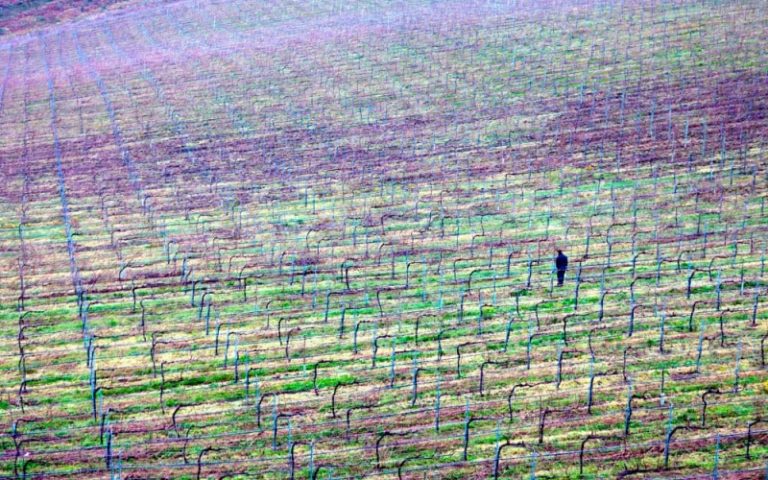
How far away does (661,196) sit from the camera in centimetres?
2377

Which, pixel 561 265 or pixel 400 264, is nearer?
pixel 561 265

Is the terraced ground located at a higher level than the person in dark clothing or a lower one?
lower

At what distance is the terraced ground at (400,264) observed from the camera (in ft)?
47.9

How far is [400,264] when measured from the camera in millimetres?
20922

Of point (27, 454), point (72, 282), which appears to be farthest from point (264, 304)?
point (27, 454)

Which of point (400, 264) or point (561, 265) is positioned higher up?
point (561, 265)

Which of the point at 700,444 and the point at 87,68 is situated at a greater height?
the point at 700,444

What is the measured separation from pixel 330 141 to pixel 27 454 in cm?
1739

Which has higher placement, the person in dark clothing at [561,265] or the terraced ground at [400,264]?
the person in dark clothing at [561,265]

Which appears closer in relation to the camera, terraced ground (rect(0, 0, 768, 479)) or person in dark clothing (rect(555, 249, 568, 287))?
terraced ground (rect(0, 0, 768, 479))

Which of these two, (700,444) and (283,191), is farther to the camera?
(283,191)

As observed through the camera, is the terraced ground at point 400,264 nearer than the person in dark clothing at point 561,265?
Yes

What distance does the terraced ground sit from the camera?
14586mm

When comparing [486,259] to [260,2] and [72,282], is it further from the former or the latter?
[260,2]
